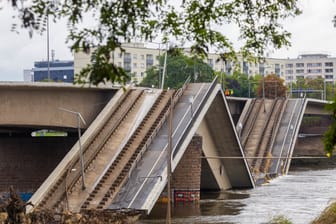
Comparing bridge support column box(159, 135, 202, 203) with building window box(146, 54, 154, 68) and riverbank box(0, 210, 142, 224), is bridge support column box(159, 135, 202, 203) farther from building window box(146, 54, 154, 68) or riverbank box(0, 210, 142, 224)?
building window box(146, 54, 154, 68)

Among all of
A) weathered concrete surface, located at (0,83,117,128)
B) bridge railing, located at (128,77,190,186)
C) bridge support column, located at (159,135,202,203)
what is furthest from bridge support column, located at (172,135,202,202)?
weathered concrete surface, located at (0,83,117,128)

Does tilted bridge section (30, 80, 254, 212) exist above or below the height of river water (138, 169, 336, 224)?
above

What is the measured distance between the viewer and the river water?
165ft

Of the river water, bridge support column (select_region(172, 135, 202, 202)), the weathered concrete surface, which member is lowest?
the river water

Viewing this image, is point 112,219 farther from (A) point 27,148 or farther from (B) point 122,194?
(A) point 27,148

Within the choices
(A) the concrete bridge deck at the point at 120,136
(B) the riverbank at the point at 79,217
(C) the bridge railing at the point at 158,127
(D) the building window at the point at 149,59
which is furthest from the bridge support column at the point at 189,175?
(D) the building window at the point at 149,59

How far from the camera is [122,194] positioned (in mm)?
50375

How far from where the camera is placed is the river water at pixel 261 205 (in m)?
50.3

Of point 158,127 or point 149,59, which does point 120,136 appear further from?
point 149,59

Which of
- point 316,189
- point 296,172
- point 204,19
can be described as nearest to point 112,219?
point 204,19

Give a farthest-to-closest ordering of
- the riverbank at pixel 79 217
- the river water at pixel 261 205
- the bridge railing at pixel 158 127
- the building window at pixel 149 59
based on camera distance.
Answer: the building window at pixel 149 59, the bridge railing at pixel 158 127, the river water at pixel 261 205, the riverbank at pixel 79 217

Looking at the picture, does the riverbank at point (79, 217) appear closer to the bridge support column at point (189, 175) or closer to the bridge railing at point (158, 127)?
the bridge railing at point (158, 127)

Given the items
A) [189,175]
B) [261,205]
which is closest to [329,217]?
[261,205]

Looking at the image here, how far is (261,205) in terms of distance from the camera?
57375 mm
